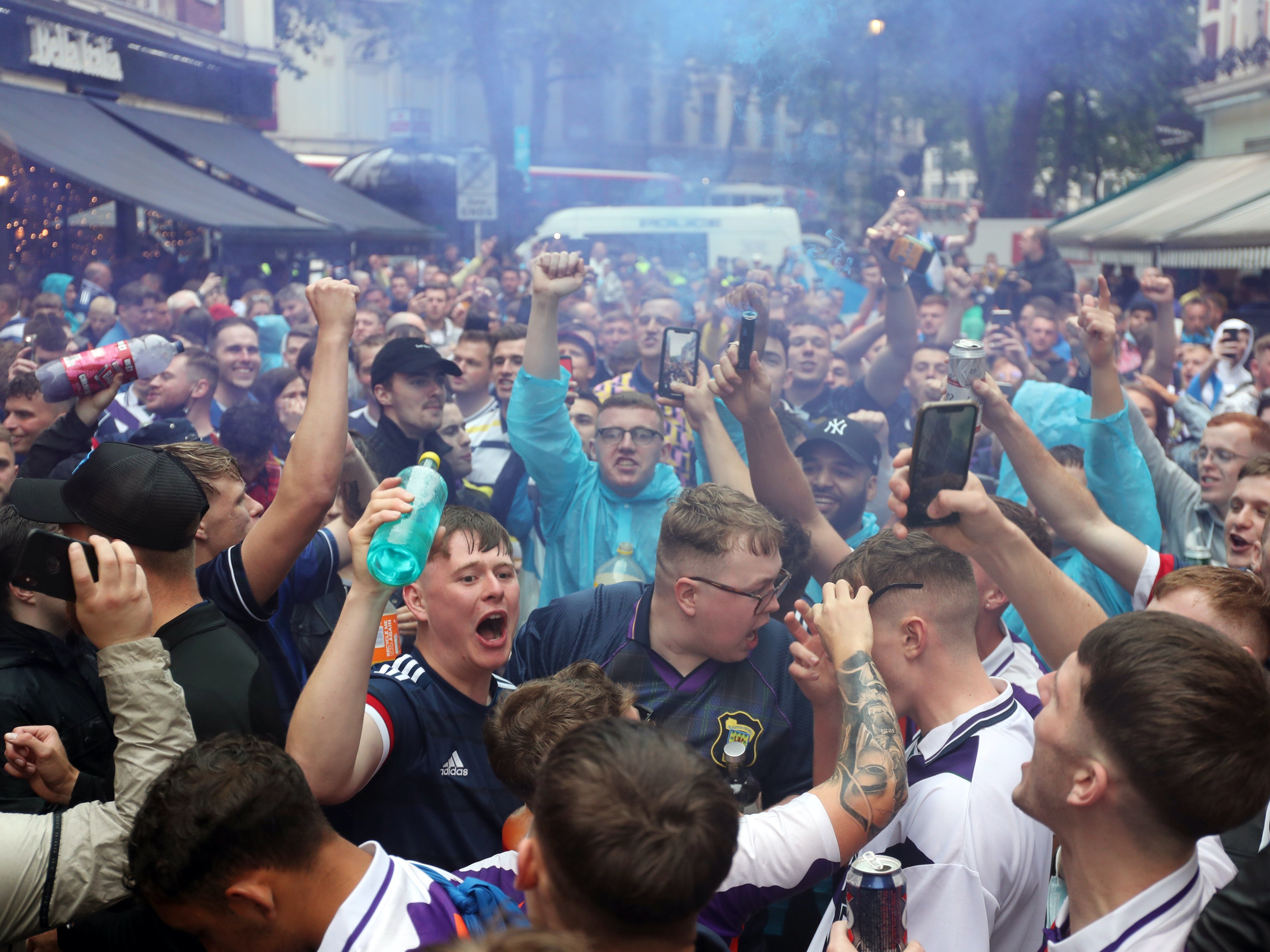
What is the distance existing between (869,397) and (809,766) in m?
4.28

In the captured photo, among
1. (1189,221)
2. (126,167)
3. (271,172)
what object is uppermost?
(271,172)

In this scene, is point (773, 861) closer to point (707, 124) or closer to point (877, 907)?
point (877, 907)

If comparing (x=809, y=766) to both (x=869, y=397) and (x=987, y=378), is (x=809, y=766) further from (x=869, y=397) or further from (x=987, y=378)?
(x=869, y=397)

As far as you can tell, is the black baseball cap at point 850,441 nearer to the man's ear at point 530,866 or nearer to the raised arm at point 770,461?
the raised arm at point 770,461

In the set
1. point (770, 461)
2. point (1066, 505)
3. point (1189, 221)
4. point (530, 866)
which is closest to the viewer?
point (530, 866)

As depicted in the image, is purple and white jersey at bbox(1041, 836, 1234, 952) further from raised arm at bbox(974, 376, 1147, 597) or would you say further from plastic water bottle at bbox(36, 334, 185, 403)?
plastic water bottle at bbox(36, 334, 185, 403)

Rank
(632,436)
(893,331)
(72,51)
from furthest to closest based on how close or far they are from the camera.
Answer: (72,51) → (893,331) → (632,436)

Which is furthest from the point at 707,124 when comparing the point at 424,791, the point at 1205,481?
the point at 424,791

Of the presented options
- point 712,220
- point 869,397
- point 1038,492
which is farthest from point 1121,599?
point 712,220

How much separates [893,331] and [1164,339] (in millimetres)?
1532

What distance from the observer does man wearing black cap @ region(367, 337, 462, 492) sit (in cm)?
448

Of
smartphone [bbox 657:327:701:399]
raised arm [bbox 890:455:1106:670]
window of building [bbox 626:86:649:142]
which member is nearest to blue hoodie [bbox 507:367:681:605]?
smartphone [bbox 657:327:701:399]

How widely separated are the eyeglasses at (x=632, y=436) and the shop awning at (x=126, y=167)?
8.85 m

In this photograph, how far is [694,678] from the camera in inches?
107
